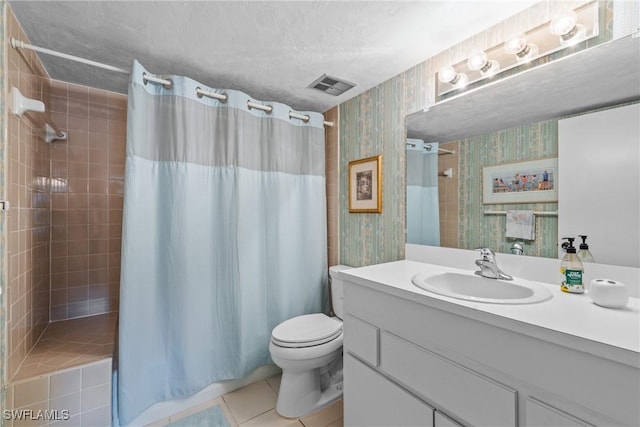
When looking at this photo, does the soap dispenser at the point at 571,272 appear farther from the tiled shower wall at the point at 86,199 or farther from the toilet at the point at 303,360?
the tiled shower wall at the point at 86,199

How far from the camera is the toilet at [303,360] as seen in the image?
156 cm

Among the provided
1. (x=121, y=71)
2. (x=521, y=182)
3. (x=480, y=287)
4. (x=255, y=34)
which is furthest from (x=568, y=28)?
(x=121, y=71)

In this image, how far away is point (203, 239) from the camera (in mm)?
1695

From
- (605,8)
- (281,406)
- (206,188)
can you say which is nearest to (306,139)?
(206,188)

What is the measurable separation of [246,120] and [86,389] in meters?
1.70

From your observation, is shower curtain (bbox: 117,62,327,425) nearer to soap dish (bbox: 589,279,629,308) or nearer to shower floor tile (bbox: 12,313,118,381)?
shower floor tile (bbox: 12,313,118,381)

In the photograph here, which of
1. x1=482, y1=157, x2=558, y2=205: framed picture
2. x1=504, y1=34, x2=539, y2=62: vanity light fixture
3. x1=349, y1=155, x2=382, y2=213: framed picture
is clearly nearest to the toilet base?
x1=349, y1=155, x2=382, y2=213: framed picture

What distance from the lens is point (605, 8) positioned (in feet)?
3.38

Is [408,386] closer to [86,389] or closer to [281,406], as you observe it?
[281,406]

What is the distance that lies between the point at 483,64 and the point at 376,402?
1.62 metres

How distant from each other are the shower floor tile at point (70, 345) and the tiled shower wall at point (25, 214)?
Answer: 47 millimetres

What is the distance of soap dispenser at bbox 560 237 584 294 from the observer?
99 cm

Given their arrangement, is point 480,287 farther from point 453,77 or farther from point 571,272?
point 453,77

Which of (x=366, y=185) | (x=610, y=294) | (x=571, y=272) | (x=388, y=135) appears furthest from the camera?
(x=366, y=185)
